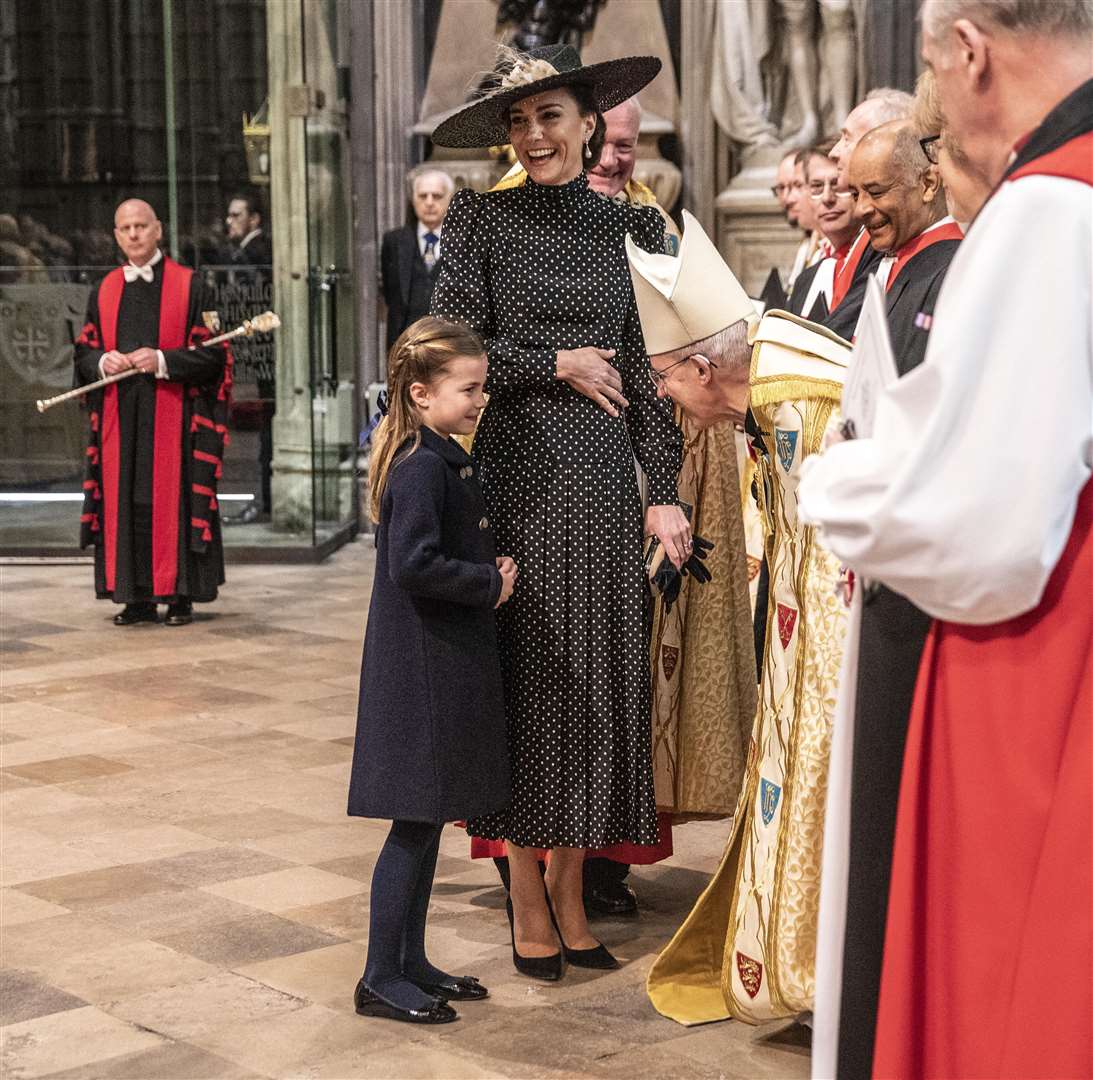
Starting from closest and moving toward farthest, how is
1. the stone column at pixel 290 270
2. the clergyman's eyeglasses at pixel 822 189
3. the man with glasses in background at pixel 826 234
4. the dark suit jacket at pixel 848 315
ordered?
the dark suit jacket at pixel 848 315, the man with glasses in background at pixel 826 234, the clergyman's eyeglasses at pixel 822 189, the stone column at pixel 290 270

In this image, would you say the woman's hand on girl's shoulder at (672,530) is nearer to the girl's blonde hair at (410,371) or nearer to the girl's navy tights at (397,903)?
the girl's blonde hair at (410,371)

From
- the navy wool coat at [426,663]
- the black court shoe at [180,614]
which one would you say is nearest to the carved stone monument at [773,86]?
the black court shoe at [180,614]

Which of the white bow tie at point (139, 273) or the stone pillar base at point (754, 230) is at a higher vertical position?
the stone pillar base at point (754, 230)

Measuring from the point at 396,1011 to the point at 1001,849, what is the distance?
1.72 meters

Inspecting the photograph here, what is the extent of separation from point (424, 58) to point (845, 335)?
27.0ft

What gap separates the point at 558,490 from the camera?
352cm

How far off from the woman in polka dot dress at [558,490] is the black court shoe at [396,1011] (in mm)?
286

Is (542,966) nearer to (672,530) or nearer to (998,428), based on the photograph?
(672,530)

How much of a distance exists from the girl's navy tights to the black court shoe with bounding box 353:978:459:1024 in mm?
11

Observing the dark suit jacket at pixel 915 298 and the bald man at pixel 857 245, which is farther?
the bald man at pixel 857 245

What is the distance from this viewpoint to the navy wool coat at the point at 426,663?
321 cm

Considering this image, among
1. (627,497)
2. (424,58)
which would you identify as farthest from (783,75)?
(627,497)

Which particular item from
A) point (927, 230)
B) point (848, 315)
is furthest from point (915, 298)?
point (848, 315)

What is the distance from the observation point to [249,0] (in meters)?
9.58
